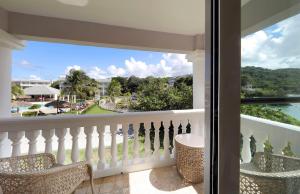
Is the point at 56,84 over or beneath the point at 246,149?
over

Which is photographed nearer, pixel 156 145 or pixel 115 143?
pixel 115 143

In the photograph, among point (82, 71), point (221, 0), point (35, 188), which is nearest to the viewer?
point (221, 0)

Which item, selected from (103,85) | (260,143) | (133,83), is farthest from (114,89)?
(260,143)

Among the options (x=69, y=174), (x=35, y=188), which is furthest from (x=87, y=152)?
(x=35, y=188)

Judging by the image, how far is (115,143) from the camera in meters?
2.66

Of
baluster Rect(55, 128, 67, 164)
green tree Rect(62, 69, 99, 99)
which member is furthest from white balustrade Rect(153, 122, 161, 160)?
green tree Rect(62, 69, 99, 99)

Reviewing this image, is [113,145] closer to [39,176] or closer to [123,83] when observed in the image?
[39,176]

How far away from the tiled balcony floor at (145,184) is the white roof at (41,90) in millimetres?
1553

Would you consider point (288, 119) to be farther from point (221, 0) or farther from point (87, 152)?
point (87, 152)

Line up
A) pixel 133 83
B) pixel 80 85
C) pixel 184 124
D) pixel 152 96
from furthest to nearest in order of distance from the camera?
1. pixel 152 96
2. pixel 133 83
3. pixel 80 85
4. pixel 184 124

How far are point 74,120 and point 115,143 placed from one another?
2.01 ft

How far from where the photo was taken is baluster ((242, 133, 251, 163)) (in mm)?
646

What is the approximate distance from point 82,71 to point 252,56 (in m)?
3.28

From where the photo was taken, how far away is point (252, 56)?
2.05 feet
